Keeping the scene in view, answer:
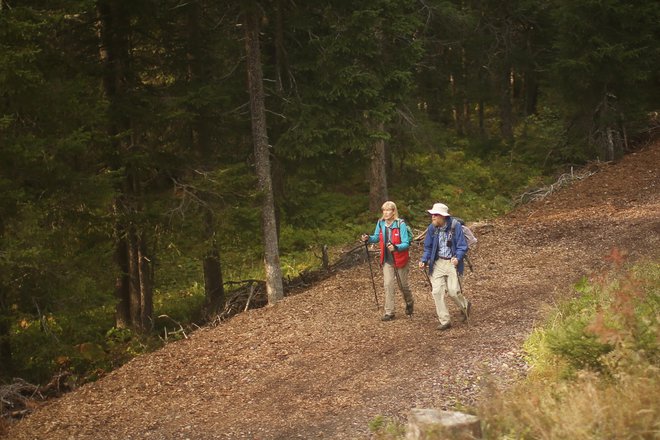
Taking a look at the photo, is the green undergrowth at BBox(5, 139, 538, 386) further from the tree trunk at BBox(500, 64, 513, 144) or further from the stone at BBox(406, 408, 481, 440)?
the stone at BBox(406, 408, 481, 440)

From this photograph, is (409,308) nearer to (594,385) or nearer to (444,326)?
(444,326)

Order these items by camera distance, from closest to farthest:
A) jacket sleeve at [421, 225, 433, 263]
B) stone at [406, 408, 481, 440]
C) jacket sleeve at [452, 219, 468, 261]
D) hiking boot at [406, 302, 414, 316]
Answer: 1. stone at [406, 408, 481, 440]
2. jacket sleeve at [452, 219, 468, 261]
3. jacket sleeve at [421, 225, 433, 263]
4. hiking boot at [406, 302, 414, 316]

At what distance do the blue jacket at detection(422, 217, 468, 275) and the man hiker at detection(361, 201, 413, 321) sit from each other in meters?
0.53

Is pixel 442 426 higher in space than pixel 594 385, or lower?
lower

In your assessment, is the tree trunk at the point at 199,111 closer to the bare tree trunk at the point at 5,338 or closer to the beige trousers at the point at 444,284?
the bare tree trunk at the point at 5,338

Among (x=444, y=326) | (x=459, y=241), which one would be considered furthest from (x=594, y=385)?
(x=444, y=326)

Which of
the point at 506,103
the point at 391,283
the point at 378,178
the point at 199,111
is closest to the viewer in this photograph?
the point at 391,283

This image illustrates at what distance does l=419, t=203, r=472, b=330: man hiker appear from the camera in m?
10.4

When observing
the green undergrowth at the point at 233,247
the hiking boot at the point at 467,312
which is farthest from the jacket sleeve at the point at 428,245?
the green undergrowth at the point at 233,247

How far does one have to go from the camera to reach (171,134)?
14.8 metres

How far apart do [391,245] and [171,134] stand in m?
6.08

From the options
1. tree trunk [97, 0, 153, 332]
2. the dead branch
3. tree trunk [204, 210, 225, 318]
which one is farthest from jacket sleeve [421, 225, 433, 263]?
the dead branch

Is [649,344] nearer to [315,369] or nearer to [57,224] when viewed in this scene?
[315,369]

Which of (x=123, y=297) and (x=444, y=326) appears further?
(x=123, y=297)
